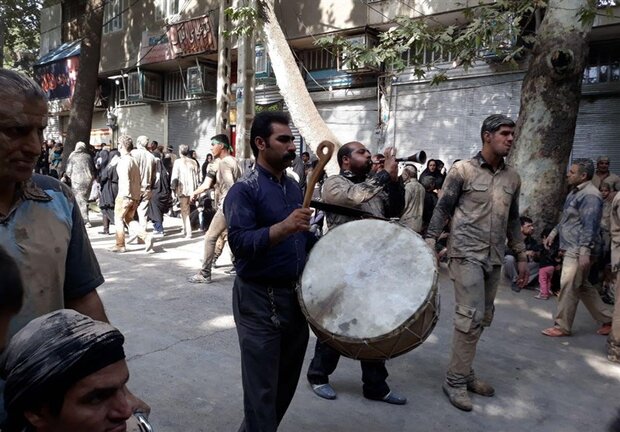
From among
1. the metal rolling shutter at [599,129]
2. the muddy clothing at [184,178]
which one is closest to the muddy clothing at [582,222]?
the metal rolling shutter at [599,129]

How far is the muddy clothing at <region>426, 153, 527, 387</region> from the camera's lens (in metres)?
3.97

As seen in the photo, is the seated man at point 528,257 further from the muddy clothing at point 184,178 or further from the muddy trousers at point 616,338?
the muddy clothing at point 184,178

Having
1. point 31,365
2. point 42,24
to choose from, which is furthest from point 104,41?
point 31,365

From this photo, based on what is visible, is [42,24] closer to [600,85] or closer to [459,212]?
[600,85]

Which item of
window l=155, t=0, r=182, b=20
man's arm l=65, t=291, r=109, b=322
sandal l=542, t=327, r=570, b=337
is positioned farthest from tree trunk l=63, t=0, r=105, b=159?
man's arm l=65, t=291, r=109, b=322

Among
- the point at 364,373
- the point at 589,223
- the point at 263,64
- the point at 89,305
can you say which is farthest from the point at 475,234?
the point at 263,64

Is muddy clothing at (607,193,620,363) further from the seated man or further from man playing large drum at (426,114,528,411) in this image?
the seated man

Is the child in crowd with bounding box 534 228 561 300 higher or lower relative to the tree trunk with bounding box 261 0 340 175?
lower

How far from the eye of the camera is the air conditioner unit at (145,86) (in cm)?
2042

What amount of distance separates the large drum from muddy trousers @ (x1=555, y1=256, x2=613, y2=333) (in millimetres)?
3195

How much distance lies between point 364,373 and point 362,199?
1.29 meters

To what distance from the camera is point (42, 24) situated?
85.6ft

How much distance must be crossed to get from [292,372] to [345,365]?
178cm

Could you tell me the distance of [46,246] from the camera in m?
1.64
